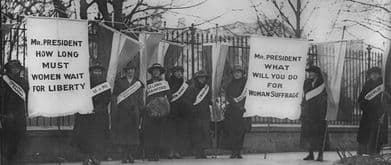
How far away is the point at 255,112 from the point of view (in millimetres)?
10805

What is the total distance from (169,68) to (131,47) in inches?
52.9

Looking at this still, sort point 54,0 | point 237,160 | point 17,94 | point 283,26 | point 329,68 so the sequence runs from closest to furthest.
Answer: point 17,94
point 237,160
point 329,68
point 54,0
point 283,26

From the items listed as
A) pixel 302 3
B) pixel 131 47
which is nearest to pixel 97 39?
pixel 131 47

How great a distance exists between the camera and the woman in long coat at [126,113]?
10.0 meters

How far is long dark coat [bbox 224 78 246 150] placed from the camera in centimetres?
1139

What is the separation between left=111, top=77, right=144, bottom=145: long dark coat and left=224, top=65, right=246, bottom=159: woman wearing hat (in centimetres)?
217

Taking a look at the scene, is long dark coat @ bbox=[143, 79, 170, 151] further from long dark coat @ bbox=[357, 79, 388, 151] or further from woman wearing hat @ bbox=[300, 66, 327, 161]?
long dark coat @ bbox=[357, 79, 388, 151]

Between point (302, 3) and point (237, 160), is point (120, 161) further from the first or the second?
point (302, 3)

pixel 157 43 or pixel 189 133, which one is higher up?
pixel 157 43

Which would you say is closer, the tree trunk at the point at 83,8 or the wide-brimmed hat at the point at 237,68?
the wide-brimmed hat at the point at 237,68

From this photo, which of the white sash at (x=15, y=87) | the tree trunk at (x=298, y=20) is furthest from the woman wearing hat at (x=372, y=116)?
the white sash at (x=15, y=87)

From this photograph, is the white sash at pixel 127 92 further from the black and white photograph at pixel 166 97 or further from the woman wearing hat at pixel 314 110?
the woman wearing hat at pixel 314 110

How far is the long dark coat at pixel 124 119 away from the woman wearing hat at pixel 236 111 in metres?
2.17

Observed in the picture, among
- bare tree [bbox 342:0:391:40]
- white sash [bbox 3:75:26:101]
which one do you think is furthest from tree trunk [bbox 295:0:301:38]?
white sash [bbox 3:75:26:101]
